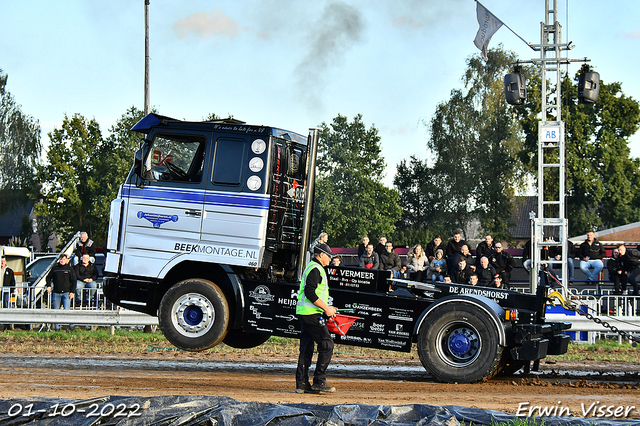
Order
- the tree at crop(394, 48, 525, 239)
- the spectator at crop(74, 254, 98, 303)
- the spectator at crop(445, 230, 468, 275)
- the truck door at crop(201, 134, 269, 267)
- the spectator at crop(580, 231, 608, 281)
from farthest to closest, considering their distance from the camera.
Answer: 1. the tree at crop(394, 48, 525, 239)
2. the spectator at crop(580, 231, 608, 281)
3. the spectator at crop(74, 254, 98, 303)
4. the spectator at crop(445, 230, 468, 275)
5. the truck door at crop(201, 134, 269, 267)

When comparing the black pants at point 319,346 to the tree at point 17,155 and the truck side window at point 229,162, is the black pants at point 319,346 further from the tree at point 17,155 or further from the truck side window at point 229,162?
the tree at point 17,155

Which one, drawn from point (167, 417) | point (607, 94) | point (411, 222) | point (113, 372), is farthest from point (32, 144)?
point (167, 417)

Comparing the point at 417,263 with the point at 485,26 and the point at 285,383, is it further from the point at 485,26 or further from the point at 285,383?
the point at 285,383

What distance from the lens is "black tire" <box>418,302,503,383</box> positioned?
8.71 metres

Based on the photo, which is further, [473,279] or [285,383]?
[473,279]

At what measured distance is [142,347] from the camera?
1337 cm

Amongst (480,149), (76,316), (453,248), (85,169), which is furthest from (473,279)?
(85,169)

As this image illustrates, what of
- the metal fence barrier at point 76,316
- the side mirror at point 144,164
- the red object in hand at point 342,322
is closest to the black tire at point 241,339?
the red object in hand at point 342,322

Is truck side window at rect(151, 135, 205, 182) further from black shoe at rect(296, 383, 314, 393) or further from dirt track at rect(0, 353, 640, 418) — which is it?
black shoe at rect(296, 383, 314, 393)

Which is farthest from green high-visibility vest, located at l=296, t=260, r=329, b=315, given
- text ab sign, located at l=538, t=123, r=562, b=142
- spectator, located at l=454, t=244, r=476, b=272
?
text ab sign, located at l=538, t=123, r=562, b=142

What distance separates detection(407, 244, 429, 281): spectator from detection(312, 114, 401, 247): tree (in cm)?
3417

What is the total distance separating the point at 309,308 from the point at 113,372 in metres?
3.30

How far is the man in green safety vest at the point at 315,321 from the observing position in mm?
8203

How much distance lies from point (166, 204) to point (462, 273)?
282 inches
